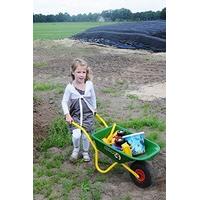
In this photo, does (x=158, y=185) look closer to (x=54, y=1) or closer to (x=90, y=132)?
(x=90, y=132)

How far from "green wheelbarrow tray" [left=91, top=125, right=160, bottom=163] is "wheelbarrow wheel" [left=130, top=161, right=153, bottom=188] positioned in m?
0.05

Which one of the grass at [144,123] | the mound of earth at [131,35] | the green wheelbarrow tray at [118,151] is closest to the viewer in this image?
the green wheelbarrow tray at [118,151]

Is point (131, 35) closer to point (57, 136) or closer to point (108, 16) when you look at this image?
point (108, 16)

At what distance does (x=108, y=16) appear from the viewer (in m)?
3.46

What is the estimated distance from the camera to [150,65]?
142 inches

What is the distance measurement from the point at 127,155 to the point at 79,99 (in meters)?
0.51

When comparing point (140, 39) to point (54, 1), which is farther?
point (140, 39)

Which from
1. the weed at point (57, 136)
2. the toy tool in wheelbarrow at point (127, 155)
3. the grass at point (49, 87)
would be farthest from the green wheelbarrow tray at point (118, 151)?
the grass at point (49, 87)

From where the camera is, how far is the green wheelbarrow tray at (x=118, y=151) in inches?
119

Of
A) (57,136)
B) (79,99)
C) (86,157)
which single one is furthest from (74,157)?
(79,99)

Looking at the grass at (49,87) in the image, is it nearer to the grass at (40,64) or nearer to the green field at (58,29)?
the grass at (40,64)

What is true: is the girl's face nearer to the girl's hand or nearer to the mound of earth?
the girl's hand

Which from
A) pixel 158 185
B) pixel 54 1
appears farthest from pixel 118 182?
pixel 54 1
